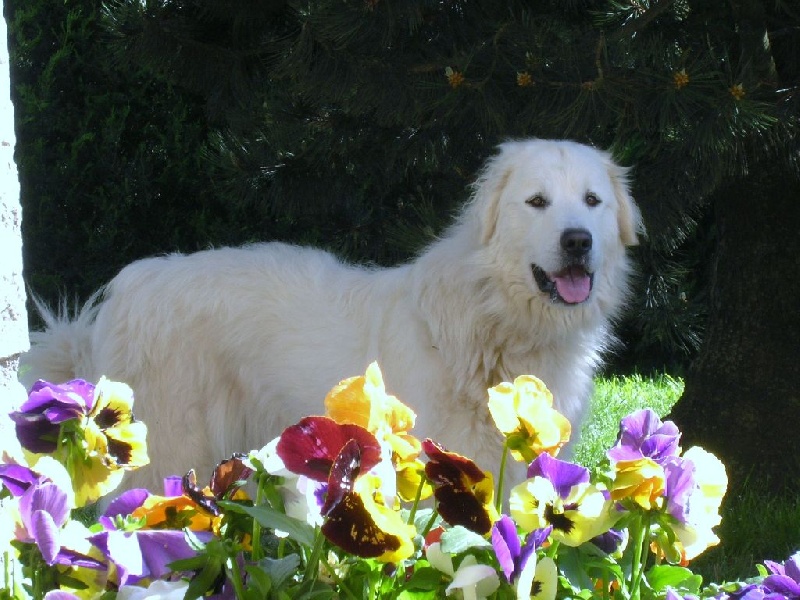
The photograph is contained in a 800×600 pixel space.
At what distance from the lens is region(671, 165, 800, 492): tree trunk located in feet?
12.4

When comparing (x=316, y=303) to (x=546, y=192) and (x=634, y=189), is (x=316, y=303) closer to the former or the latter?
(x=546, y=192)

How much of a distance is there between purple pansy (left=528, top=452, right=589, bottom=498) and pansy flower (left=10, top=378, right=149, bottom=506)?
515 millimetres

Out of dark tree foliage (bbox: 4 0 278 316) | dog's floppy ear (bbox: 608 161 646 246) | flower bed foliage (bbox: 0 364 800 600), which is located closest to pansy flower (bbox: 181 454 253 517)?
flower bed foliage (bbox: 0 364 800 600)

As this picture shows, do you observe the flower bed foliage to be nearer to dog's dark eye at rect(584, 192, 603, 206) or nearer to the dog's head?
the dog's head

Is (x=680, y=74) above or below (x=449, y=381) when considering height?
above

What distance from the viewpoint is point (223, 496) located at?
4.16 feet

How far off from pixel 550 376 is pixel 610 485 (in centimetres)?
204

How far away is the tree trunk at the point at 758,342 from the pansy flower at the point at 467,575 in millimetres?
2898

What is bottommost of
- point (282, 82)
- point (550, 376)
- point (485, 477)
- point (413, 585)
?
point (550, 376)

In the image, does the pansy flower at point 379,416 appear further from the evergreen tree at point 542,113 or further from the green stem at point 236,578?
the evergreen tree at point 542,113

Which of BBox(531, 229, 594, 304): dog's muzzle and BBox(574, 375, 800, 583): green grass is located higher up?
BBox(531, 229, 594, 304): dog's muzzle

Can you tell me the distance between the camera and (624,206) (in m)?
3.25

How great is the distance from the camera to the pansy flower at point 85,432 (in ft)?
4.00

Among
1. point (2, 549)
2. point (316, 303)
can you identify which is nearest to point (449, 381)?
point (316, 303)
